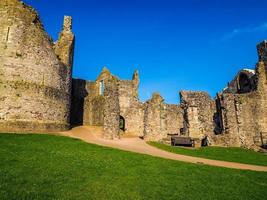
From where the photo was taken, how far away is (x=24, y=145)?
13062 millimetres

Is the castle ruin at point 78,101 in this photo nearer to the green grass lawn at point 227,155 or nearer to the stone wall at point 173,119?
the stone wall at point 173,119

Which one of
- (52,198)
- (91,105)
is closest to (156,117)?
(91,105)

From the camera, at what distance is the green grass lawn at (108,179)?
6723mm

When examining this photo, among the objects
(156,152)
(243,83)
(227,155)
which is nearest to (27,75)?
(156,152)

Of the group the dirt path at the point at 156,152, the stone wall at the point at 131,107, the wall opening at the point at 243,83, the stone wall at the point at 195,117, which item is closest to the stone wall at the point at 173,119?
the stone wall at the point at 195,117

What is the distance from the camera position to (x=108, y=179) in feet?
27.2

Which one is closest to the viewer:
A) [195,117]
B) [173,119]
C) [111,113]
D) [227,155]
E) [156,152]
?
[156,152]

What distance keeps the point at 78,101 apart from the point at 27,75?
13.3 meters

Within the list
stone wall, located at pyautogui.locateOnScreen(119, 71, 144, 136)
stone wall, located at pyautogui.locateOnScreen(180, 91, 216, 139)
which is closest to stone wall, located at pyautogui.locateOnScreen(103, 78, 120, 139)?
stone wall, located at pyautogui.locateOnScreen(180, 91, 216, 139)

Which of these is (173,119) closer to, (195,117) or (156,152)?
(195,117)

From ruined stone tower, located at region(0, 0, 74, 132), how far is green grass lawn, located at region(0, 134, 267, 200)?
6.63 metres

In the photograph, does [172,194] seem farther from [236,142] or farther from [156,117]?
[236,142]

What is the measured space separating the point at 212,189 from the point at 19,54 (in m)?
17.9

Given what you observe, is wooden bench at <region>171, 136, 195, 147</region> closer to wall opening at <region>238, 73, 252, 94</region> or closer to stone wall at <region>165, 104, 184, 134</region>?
stone wall at <region>165, 104, 184, 134</region>
